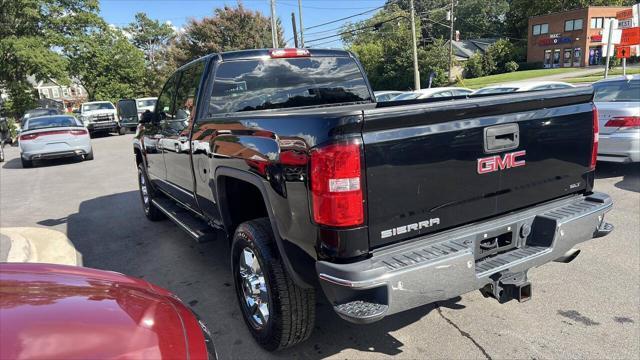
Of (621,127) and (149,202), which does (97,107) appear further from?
(621,127)

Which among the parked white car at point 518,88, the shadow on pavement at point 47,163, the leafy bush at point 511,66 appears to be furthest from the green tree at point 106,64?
the leafy bush at point 511,66

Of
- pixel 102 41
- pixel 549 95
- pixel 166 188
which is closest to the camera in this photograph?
pixel 549 95

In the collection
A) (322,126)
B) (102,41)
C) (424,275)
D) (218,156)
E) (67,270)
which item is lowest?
(424,275)

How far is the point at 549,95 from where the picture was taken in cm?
293

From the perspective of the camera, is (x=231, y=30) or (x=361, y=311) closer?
(x=361, y=311)

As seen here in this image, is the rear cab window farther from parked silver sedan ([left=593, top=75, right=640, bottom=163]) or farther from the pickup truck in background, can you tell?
the pickup truck in background

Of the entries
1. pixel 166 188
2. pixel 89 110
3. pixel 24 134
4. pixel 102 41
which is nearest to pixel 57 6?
pixel 102 41

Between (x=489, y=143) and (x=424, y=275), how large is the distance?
939 millimetres

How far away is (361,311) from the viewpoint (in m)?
2.27

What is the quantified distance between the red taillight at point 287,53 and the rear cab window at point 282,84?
0.15 feet

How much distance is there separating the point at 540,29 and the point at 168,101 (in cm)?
6231

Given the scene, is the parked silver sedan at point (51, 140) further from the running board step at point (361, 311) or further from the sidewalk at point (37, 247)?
the running board step at point (361, 311)

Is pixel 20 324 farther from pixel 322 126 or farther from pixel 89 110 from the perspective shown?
pixel 89 110

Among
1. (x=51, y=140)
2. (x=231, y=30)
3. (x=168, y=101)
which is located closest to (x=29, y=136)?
(x=51, y=140)
